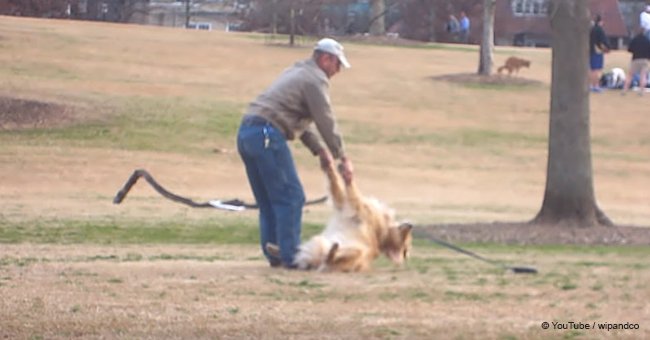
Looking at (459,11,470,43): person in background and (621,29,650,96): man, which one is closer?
(621,29,650,96): man

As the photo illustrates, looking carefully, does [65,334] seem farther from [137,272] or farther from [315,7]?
[315,7]

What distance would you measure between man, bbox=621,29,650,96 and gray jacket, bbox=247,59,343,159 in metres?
25.8

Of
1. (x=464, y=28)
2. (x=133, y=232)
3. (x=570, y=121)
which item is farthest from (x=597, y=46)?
(x=464, y=28)

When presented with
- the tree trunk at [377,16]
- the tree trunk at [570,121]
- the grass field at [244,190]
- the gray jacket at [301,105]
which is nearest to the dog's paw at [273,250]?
the grass field at [244,190]

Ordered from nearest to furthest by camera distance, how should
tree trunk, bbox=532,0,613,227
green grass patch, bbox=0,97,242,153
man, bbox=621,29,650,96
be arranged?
tree trunk, bbox=532,0,613,227 → green grass patch, bbox=0,97,242,153 → man, bbox=621,29,650,96

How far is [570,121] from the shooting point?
16.3 meters

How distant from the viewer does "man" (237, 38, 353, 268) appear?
412 inches

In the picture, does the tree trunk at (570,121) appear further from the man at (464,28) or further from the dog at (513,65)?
the man at (464,28)

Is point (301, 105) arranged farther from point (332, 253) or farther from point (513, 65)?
point (513, 65)

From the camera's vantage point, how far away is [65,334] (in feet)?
26.0

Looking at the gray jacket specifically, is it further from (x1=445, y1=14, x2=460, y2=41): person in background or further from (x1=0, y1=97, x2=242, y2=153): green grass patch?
(x1=445, y1=14, x2=460, y2=41): person in background

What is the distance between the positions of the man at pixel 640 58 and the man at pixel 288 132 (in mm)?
25688

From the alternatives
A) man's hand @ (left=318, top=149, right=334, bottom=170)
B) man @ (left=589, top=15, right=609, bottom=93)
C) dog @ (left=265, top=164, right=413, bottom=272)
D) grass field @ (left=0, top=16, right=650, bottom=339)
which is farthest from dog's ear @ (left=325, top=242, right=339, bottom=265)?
man @ (left=589, top=15, right=609, bottom=93)

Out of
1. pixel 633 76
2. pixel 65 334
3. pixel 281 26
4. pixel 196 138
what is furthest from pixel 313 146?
pixel 281 26
